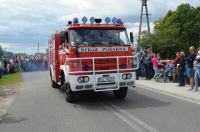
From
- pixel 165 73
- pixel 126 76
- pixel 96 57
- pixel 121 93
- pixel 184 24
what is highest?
pixel 184 24

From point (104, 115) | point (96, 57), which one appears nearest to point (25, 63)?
point (96, 57)

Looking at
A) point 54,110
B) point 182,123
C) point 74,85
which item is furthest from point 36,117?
point 182,123

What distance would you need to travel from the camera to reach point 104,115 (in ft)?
36.7

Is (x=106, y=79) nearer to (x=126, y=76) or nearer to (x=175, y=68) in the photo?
(x=126, y=76)

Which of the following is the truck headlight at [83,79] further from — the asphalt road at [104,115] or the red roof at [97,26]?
the red roof at [97,26]

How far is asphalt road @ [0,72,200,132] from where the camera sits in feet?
30.7

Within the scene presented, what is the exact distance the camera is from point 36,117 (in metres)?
11.1

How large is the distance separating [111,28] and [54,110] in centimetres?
370

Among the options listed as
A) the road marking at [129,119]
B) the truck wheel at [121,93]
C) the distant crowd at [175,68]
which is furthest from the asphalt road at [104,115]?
the distant crowd at [175,68]

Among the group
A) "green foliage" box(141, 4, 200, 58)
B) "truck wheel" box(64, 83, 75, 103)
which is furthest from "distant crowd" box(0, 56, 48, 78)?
"truck wheel" box(64, 83, 75, 103)

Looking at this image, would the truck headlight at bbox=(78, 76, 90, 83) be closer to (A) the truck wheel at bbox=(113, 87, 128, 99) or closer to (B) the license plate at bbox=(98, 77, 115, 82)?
(B) the license plate at bbox=(98, 77, 115, 82)

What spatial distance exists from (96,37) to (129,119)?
14.2ft

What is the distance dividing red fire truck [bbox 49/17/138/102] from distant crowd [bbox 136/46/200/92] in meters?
3.85

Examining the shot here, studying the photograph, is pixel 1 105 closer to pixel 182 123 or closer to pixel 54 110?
pixel 54 110
